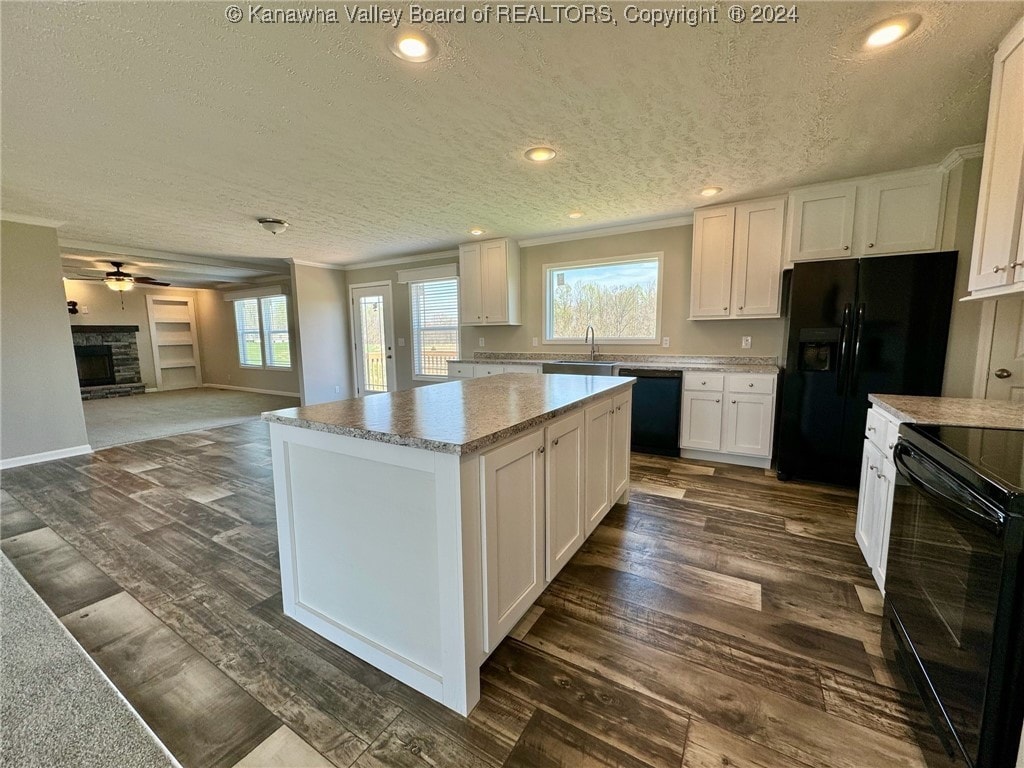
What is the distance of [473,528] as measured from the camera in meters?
1.27

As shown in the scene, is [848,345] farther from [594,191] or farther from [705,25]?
[705,25]

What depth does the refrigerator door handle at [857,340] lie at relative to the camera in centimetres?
292

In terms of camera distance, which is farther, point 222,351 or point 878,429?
point 222,351

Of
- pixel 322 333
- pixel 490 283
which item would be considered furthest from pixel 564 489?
pixel 322 333

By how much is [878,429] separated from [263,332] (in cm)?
950

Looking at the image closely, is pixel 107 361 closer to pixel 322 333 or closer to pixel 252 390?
pixel 252 390

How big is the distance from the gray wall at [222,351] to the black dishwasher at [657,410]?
717cm

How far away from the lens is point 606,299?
15.5 feet

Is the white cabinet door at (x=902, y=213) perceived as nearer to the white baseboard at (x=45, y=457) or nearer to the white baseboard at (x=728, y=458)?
the white baseboard at (x=728, y=458)

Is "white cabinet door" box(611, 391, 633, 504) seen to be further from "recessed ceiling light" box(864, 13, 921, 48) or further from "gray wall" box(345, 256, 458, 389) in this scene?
"gray wall" box(345, 256, 458, 389)

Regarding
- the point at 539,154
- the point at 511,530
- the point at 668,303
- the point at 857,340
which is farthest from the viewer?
the point at 668,303

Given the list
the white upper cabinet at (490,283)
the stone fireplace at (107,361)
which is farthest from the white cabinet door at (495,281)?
the stone fireplace at (107,361)

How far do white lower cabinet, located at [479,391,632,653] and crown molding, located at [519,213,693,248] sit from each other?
2704 mm

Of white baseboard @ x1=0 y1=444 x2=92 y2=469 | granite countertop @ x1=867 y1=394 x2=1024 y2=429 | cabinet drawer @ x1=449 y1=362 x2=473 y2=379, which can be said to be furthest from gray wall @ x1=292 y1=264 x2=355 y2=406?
granite countertop @ x1=867 y1=394 x2=1024 y2=429
